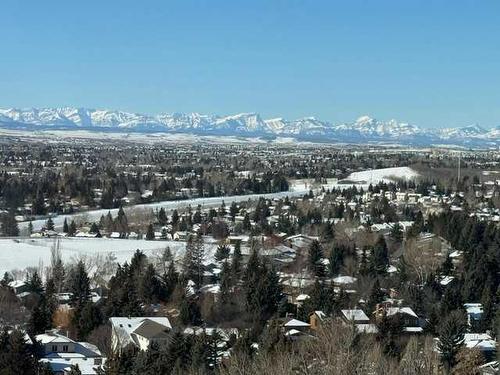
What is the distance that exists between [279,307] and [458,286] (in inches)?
238

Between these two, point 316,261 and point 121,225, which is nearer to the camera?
point 316,261

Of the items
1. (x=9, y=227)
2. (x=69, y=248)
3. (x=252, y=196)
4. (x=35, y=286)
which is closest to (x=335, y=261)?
(x=35, y=286)

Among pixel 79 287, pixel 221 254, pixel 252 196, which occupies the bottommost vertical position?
pixel 252 196

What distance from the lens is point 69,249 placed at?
1245 inches

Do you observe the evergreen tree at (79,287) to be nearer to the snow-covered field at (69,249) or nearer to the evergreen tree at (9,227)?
the snow-covered field at (69,249)

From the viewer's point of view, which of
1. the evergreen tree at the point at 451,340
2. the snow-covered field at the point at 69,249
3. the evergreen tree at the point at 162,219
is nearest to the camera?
the evergreen tree at the point at 451,340

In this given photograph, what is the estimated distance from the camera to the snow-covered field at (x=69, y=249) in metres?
29.0

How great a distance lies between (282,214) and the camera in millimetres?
42125

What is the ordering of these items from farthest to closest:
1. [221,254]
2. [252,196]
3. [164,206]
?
[252,196]
[164,206]
[221,254]

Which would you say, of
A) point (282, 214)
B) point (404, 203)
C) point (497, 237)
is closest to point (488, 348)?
A: point (497, 237)

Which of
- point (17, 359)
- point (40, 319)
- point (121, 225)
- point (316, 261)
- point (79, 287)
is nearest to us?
point (17, 359)

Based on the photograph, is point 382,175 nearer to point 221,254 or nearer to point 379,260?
point 221,254

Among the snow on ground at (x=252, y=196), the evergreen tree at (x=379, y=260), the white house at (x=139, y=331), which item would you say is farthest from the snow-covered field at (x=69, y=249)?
the white house at (x=139, y=331)

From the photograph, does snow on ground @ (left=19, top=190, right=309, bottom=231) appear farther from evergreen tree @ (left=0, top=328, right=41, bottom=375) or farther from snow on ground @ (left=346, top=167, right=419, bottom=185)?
evergreen tree @ (left=0, top=328, right=41, bottom=375)
